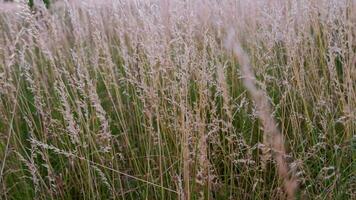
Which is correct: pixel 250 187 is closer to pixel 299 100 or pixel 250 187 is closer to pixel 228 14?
pixel 299 100

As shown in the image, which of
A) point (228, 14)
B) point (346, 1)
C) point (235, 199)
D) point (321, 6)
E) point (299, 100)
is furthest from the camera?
point (228, 14)

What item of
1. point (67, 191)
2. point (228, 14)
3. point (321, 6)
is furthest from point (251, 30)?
point (67, 191)

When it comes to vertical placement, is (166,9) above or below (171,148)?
above

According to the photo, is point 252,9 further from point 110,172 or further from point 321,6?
point 110,172

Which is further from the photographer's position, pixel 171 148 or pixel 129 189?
pixel 171 148

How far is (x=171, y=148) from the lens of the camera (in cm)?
185

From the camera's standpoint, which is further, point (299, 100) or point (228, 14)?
point (228, 14)

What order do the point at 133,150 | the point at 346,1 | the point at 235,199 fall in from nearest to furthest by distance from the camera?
the point at 235,199
the point at 133,150
the point at 346,1

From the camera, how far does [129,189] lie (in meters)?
1.69

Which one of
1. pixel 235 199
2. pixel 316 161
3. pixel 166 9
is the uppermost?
pixel 166 9

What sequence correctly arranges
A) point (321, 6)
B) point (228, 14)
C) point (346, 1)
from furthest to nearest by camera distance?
1. point (228, 14)
2. point (321, 6)
3. point (346, 1)

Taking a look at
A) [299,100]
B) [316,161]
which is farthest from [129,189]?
[299,100]

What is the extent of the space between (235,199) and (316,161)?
1.15 feet

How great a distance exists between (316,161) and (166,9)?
130cm
